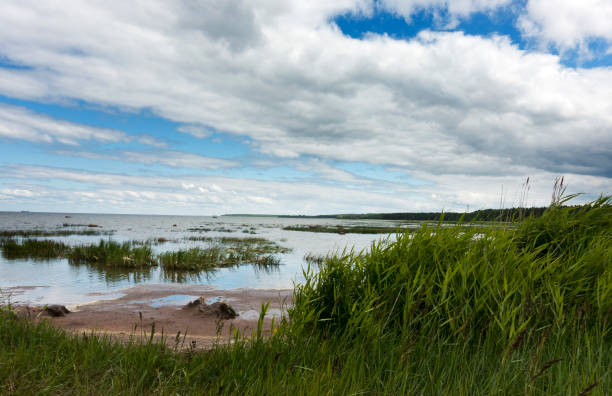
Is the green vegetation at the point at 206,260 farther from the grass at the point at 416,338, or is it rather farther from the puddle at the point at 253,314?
the grass at the point at 416,338

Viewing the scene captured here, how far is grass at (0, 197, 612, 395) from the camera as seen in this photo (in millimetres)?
3246

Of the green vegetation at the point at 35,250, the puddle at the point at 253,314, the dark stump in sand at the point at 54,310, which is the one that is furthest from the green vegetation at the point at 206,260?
the dark stump in sand at the point at 54,310

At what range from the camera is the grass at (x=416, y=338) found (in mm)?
3246

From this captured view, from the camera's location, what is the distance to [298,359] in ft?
12.8

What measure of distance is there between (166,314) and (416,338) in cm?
744

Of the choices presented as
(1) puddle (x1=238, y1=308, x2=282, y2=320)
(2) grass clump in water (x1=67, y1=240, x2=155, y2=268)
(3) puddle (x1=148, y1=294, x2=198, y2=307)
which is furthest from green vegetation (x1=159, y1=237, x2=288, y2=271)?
(1) puddle (x1=238, y1=308, x2=282, y2=320)

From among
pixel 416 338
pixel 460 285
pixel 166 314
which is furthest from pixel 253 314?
pixel 416 338

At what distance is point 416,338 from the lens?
4.01 meters

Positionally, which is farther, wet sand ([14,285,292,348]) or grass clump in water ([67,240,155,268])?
grass clump in water ([67,240,155,268])

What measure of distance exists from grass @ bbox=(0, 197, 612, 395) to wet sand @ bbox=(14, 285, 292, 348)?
5.39 feet

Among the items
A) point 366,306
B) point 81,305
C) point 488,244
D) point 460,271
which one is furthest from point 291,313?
point 81,305

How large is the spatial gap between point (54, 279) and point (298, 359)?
16.0 meters

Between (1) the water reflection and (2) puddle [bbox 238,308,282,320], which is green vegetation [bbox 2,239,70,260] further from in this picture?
(2) puddle [bbox 238,308,282,320]

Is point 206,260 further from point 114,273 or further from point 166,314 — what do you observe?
point 166,314
